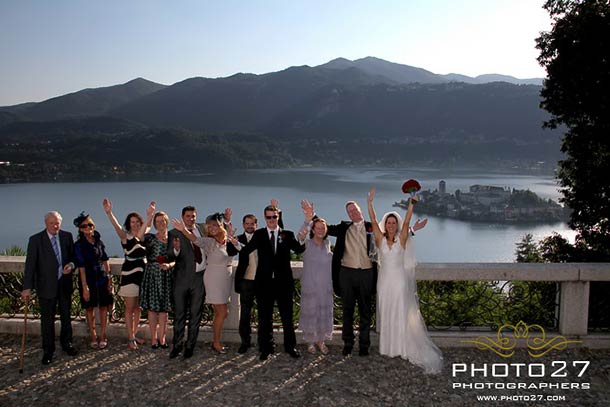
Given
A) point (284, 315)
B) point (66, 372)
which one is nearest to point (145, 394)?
point (66, 372)

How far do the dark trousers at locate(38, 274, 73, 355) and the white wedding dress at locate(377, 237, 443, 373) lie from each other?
378cm

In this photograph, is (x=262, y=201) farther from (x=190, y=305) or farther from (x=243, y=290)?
(x=243, y=290)

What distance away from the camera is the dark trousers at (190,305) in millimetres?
5398

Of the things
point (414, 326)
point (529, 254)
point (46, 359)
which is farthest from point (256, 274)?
point (529, 254)

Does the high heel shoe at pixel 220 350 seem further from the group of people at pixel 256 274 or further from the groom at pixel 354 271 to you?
the groom at pixel 354 271

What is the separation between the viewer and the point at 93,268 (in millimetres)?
5496

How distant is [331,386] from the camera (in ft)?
15.5

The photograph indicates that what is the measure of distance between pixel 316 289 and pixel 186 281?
155cm

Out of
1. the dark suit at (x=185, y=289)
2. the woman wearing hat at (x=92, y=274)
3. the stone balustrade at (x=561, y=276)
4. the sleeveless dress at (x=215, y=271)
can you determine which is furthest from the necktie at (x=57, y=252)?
the stone balustrade at (x=561, y=276)

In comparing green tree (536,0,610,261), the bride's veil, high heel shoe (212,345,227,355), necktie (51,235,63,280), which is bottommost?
high heel shoe (212,345,227,355)

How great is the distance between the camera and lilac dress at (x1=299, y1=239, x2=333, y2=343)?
5.45 m

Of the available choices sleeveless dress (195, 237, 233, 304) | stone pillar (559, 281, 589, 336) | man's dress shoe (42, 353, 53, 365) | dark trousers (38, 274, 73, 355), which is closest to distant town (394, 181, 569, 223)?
stone pillar (559, 281, 589, 336)

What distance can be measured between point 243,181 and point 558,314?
438ft

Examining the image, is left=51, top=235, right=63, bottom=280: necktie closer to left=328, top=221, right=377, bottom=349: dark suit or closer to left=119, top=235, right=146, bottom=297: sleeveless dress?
left=119, top=235, right=146, bottom=297: sleeveless dress
